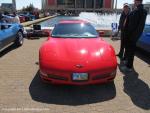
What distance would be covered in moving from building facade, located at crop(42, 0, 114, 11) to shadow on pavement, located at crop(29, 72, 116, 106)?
105 meters

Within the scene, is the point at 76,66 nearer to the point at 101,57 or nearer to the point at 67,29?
the point at 101,57

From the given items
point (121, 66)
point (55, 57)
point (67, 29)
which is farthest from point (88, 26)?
point (55, 57)

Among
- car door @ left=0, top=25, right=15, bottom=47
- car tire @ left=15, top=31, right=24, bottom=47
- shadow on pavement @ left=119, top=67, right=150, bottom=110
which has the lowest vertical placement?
shadow on pavement @ left=119, top=67, right=150, bottom=110

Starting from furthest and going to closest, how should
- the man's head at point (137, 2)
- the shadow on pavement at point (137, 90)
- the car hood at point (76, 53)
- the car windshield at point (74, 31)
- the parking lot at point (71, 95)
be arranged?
the car windshield at point (74, 31)
the man's head at point (137, 2)
the car hood at point (76, 53)
the shadow on pavement at point (137, 90)
the parking lot at point (71, 95)

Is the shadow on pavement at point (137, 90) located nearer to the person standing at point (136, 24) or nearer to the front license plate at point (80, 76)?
the person standing at point (136, 24)

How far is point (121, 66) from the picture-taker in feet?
21.9

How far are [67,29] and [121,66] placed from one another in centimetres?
191

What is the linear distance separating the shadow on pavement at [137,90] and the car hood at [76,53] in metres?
0.74

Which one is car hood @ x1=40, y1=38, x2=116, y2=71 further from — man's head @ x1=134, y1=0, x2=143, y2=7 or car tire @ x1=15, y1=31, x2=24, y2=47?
car tire @ x1=15, y1=31, x2=24, y2=47

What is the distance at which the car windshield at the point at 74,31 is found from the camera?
19.7 ft

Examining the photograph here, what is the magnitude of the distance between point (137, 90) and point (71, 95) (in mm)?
1418

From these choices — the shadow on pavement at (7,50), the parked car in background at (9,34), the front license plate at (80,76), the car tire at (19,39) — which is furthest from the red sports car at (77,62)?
the car tire at (19,39)

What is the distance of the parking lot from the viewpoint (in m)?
3.98

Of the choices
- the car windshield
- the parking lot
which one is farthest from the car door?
the car windshield
